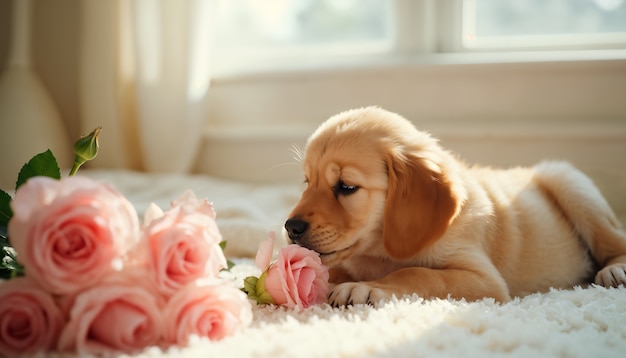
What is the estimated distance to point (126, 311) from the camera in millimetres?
1040

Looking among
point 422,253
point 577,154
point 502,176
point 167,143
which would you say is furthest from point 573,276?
point 167,143

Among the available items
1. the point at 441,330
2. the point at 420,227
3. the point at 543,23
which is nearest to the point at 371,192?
the point at 420,227

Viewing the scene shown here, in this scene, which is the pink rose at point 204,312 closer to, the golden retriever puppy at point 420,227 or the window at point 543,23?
the golden retriever puppy at point 420,227

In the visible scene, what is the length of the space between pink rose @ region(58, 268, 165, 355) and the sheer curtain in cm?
209

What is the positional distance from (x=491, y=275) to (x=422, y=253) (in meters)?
0.19

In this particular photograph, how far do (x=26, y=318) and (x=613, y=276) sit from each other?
1.54 meters

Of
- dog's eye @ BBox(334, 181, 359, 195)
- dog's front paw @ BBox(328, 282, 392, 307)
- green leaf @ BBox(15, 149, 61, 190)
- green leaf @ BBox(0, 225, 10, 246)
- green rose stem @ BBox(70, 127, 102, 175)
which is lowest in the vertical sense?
dog's front paw @ BBox(328, 282, 392, 307)

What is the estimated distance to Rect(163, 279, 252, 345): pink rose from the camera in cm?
108

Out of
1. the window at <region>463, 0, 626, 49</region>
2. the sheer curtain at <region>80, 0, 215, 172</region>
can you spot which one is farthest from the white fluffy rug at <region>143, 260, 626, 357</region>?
the window at <region>463, 0, 626, 49</region>

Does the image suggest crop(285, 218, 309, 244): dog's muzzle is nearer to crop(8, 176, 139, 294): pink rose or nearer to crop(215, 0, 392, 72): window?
crop(8, 176, 139, 294): pink rose

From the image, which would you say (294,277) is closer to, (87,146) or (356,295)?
(356,295)

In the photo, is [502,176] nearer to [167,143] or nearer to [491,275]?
[491,275]

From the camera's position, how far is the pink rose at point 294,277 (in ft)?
4.51

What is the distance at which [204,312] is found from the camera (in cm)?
111
